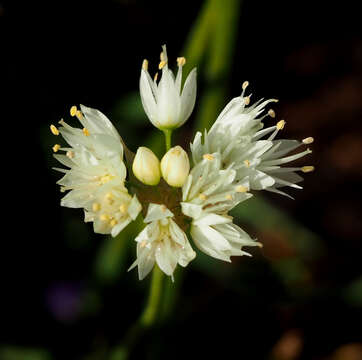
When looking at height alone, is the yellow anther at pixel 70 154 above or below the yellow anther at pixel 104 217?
above

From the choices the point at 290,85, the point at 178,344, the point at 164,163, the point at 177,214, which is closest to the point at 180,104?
the point at 164,163

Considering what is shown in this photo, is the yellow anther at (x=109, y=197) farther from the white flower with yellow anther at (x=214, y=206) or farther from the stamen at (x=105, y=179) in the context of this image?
the white flower with yellow anther at (x=214, y=206)

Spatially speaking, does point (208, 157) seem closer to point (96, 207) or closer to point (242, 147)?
point (242, 147)

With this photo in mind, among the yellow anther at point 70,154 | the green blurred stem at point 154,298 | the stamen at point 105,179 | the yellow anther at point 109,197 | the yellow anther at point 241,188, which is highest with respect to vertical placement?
the yellow anther at point 70,154
